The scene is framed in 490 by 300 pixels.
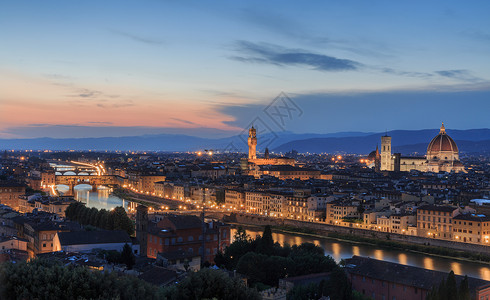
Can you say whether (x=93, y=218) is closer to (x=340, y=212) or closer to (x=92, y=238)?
Answer: (x=92, y=238)

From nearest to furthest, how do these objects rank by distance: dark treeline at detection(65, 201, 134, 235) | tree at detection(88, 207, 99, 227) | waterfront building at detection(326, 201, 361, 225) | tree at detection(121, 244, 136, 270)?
tree at detection(121, 244, 136, 270), dark treeline at detection(65, 201, 134, 235), tree at detection(88, 207, 99, 227), waterfront building at detection(326, 201, 361, 225)

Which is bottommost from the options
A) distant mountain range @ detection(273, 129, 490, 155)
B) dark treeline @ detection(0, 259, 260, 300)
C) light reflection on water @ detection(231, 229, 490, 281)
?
light reflection on water @ detection(231, 229, 490, 281)

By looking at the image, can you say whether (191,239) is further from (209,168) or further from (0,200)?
(209,168)

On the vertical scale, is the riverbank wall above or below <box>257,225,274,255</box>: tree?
below

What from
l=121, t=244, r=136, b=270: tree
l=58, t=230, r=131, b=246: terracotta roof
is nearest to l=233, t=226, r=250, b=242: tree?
l=58, t=230, r=131, b=246: terracotta roof

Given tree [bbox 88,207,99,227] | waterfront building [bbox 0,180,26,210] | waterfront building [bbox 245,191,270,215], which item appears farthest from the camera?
waterfront building [bbox 245,191,270,215]

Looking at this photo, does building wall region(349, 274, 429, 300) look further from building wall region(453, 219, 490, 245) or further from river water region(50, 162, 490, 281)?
building wall region(453, 219, 490, 245)

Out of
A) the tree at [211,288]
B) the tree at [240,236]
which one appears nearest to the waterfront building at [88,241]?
the tree at [240,236]
